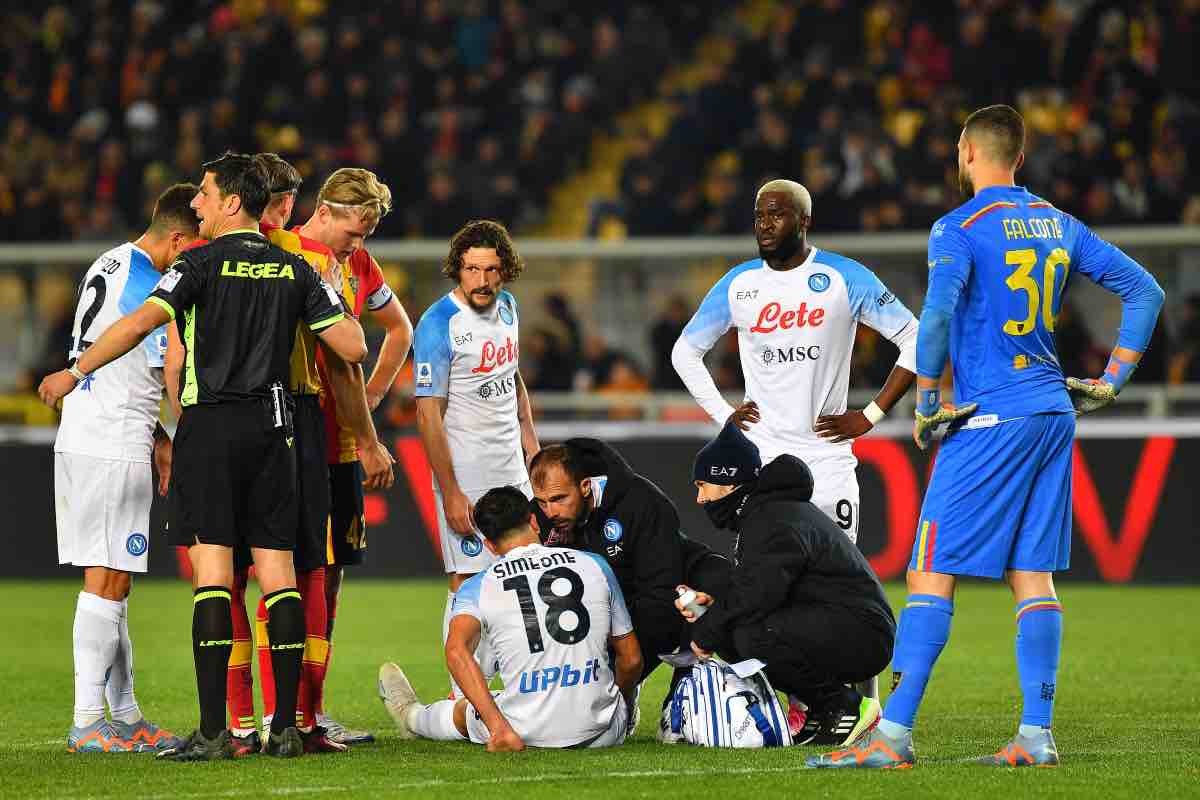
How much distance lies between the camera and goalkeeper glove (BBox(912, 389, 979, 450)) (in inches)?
245

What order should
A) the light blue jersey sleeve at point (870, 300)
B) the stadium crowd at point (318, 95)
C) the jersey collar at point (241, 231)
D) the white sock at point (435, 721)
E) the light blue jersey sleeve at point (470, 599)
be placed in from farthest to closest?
the stadium crowd at point (318, 95) < the light blue jersey sleeve at point (870, 300) < the white sock at point (435, 721) < the light blue jersey sleeve at point (470, 599) < the jersey collar at point (241, 231)

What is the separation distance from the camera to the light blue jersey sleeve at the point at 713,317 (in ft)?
26.5

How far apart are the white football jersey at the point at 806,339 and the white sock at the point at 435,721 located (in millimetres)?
1793

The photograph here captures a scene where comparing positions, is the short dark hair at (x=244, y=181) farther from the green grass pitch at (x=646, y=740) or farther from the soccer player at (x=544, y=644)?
the green grass pitch at (x=646, y=740)

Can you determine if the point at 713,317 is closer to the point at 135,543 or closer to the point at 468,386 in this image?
the point at 468,386

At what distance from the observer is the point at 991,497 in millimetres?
6191

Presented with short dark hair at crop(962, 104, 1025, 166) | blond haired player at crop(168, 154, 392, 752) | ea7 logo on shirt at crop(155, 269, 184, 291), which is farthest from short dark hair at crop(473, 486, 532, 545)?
short dark hair at crop(962, 104, 1025, 166)

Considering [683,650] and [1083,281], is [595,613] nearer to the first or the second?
[683,650]

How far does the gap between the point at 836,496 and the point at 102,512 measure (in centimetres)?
319

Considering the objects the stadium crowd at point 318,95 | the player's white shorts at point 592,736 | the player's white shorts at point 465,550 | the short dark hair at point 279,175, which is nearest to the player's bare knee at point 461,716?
the player's white shorts at point 592,736

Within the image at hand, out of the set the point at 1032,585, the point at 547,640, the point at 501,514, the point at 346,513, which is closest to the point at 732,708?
the point at 547,640

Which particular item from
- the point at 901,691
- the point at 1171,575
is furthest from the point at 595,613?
the point at 1171,575

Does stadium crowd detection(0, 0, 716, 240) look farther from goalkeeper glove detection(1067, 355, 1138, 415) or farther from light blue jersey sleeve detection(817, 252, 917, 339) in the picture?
goalkeeper glove detection(1067, 355, 1138, 415)

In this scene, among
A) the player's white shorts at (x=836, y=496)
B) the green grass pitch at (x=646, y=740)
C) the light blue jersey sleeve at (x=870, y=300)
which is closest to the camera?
the green grass pitch at (x=646, y=740)
